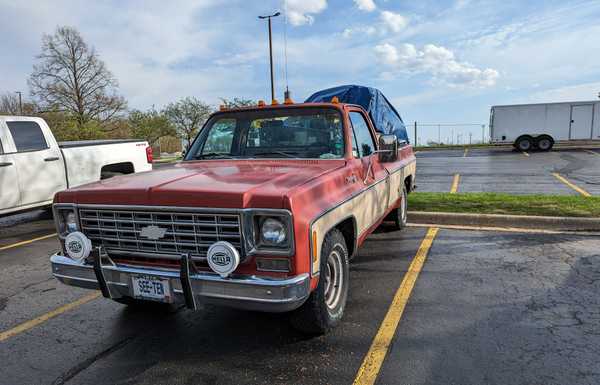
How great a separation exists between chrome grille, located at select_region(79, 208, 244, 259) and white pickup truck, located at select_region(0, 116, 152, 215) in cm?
501

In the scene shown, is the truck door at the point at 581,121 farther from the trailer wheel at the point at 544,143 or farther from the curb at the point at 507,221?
the curb at the point at 507,221

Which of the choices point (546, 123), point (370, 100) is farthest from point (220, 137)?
point (546, 123)

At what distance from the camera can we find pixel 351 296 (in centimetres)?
425

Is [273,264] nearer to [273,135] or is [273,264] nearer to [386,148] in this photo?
[273,135]

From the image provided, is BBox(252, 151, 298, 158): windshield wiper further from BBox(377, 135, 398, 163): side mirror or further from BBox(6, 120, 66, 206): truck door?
BBox(6, 120, 66, 206): truck door

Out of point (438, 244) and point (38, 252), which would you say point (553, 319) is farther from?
point (38, 252)

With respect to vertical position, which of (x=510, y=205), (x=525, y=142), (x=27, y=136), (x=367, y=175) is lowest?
(x=510, y=205)

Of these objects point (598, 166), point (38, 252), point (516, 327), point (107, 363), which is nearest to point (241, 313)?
point (107, 363)

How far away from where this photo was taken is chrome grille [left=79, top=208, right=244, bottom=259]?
9.20ft

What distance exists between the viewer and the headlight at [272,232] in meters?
2.75

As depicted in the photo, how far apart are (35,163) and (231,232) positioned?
6.32 meters

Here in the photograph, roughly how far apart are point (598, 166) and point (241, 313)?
1554cm

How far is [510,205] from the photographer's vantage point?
776 centimetres

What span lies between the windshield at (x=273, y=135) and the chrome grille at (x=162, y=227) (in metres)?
1.50
